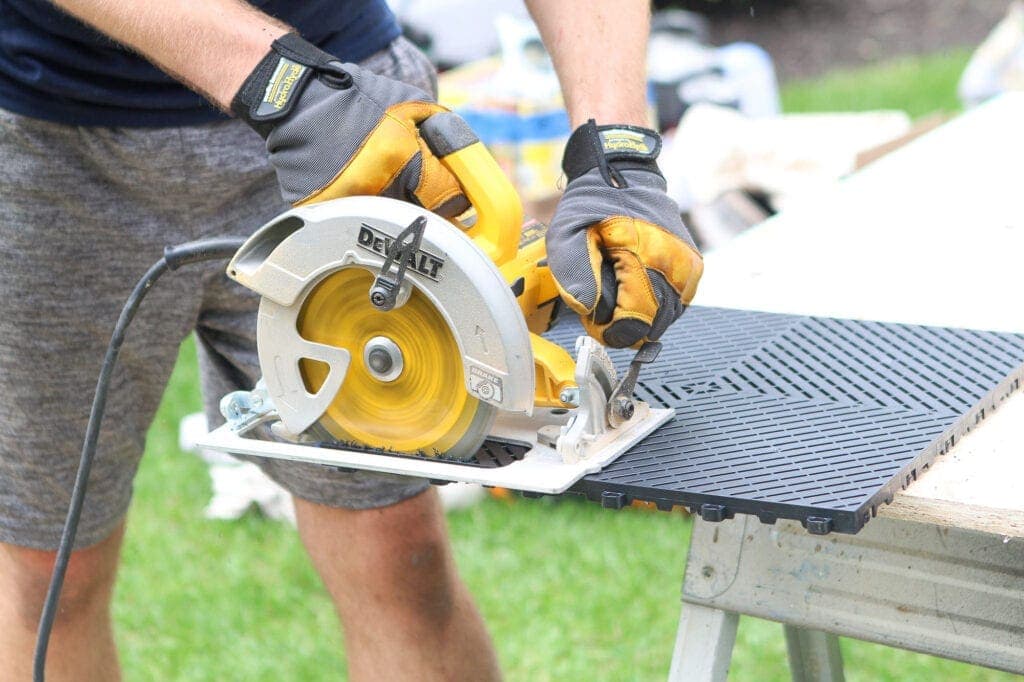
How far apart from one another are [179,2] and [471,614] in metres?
1.06

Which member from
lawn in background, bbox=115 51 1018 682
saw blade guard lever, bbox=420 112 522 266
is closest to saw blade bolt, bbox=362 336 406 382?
saw blade guard lever, bbox=420 112 522 266

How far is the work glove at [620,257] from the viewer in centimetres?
150

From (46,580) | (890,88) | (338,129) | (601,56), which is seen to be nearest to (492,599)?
(46,580)

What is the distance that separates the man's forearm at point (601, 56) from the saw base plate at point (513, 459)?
0.44 meters

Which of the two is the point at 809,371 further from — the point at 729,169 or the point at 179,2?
the point at 729,169

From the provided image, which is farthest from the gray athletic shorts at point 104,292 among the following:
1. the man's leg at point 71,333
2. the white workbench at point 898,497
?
the white workbench at point 898,497

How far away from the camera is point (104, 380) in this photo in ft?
5.84

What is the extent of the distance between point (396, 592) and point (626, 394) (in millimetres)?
663

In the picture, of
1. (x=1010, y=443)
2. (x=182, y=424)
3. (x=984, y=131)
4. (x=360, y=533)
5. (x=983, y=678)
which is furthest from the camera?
(x=182, y=424)

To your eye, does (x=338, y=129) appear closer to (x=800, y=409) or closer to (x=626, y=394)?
(x=626, y=394)

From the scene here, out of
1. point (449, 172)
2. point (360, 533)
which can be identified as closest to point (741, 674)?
point (360, 533)

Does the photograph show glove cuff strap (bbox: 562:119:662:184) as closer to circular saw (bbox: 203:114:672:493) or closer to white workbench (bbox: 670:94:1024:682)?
circular saw (bbox: 203:114:672:493)

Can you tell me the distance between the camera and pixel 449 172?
152 cm

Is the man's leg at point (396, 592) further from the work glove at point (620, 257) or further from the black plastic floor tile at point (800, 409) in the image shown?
the work glove at point (620, 257)
